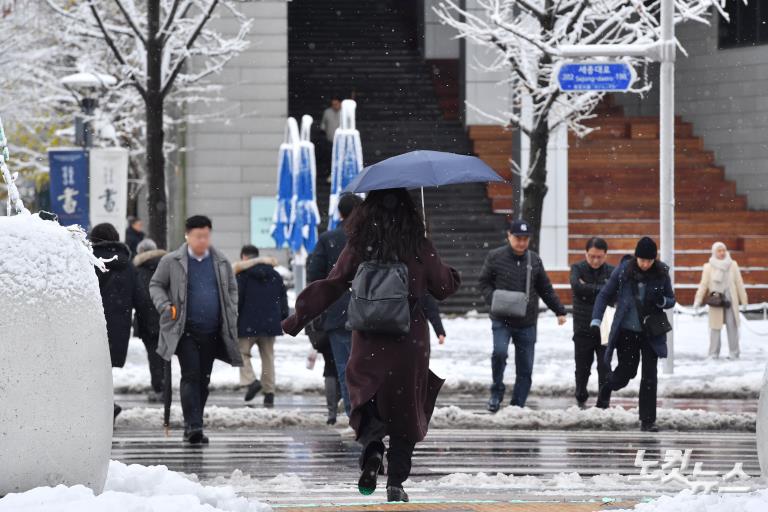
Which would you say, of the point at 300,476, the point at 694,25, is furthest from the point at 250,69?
the point at 300,476

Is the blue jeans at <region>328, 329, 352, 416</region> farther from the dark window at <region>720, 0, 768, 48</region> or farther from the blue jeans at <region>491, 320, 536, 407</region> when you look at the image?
the dark window at <region>720, 0, 768, 48</region>

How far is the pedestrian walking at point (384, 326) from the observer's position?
888 cm

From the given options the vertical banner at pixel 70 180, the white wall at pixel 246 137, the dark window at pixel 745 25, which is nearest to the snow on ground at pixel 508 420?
the vertical banner at pixel 70 180

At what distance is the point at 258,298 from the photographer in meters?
17.0

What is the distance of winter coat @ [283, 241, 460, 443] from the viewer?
896 cm

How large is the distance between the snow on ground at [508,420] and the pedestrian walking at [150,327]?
1.56 m

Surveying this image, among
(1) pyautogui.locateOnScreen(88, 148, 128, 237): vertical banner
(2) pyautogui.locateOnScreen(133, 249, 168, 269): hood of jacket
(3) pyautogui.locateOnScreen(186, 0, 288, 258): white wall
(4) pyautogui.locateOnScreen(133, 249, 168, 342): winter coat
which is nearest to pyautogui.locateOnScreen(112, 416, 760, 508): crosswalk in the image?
(4) pyautogui.locateOnScreen(133, 249, 168, 342): winter coat

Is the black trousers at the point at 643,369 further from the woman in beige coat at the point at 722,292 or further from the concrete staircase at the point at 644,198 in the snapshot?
the concrete staircase at the point at 644,198

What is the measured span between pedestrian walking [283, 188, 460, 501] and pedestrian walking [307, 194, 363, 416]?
13.7ft

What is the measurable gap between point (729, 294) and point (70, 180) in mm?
10202

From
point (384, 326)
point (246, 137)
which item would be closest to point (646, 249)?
point (384, 326)

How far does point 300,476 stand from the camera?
36.9ft

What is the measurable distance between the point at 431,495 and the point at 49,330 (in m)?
3.31

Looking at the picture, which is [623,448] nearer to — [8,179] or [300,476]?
[300,476]
